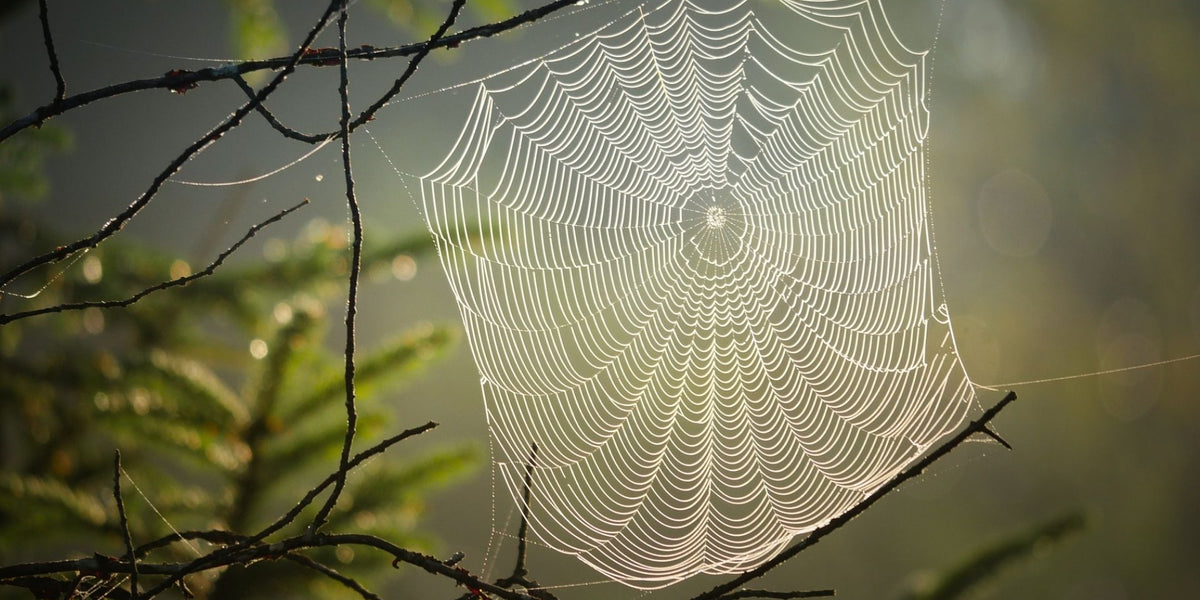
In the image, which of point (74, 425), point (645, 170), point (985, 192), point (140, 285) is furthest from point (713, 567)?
point (985, 192)

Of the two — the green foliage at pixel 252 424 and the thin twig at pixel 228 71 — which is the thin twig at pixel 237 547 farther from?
the green foliage at pixel 252 424

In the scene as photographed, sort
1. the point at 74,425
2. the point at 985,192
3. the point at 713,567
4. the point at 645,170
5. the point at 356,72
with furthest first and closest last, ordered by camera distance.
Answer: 1. the point at 985,192
2. the point at 356,72
3. the point at 645,170
4. the point at 74,425
5. the point at 713,567

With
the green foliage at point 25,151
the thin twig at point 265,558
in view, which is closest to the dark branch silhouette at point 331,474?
the thin twig at point 265,558

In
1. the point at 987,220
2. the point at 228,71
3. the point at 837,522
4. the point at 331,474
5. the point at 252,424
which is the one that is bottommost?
the point at 837,522

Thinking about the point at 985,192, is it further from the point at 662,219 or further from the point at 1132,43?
the point at 662,219

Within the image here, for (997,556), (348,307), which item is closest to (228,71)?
(348,307)

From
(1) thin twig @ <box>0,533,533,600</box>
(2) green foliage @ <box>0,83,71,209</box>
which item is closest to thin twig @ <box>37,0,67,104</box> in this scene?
(1) thin twig @ <box>0,533,533,600</box>

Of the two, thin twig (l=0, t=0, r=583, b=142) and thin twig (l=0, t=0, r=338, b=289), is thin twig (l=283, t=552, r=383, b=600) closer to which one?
thin twig (l=0, t=0, r=338, b=289)

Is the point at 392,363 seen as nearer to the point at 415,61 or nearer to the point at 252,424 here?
the point at 252,424
